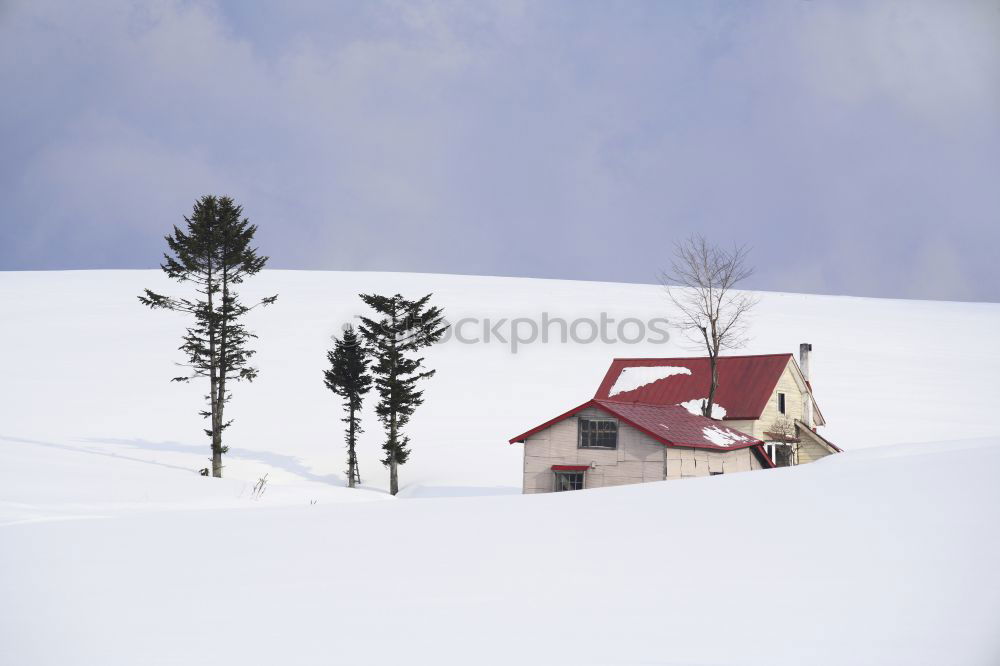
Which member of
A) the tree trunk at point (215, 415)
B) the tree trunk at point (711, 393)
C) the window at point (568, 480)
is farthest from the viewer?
the tree trunk at point (711, 393)

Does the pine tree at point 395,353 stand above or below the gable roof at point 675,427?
above

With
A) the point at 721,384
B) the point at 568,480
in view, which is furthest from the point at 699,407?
the point at 568,480

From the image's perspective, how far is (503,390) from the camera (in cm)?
5806

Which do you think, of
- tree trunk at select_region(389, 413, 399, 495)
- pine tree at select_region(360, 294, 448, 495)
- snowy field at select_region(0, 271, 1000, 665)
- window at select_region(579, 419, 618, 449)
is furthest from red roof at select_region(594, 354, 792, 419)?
snowy field at select_region(0, 271, 1000, 665)

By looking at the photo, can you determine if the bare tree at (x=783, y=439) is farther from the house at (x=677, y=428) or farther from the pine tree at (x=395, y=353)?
the pine tree at (x=395, y=353)

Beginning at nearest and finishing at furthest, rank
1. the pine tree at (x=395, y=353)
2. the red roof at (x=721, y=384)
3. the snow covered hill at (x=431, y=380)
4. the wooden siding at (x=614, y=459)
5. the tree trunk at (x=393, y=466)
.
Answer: the wooden siding at (x=614, y=459) → the red roof at (x=721, y=384) → the tree trunk at (x=393, y=466) → the pine tree at (x=395, y=353) → the snow covered hill at (x=431, y=380)

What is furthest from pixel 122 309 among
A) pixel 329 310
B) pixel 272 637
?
pixel 272 637

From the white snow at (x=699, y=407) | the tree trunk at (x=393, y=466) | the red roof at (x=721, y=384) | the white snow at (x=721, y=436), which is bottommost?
the tree trunk at (x=393, y=466)

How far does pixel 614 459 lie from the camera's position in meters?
31.4

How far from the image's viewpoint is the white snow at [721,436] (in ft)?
109

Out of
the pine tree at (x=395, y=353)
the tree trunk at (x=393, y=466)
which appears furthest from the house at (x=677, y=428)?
the tree trunk at (x=393, y=466)

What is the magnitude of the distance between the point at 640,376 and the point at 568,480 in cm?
1080

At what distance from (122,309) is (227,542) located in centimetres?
7341

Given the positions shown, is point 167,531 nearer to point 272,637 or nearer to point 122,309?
point 272,637
